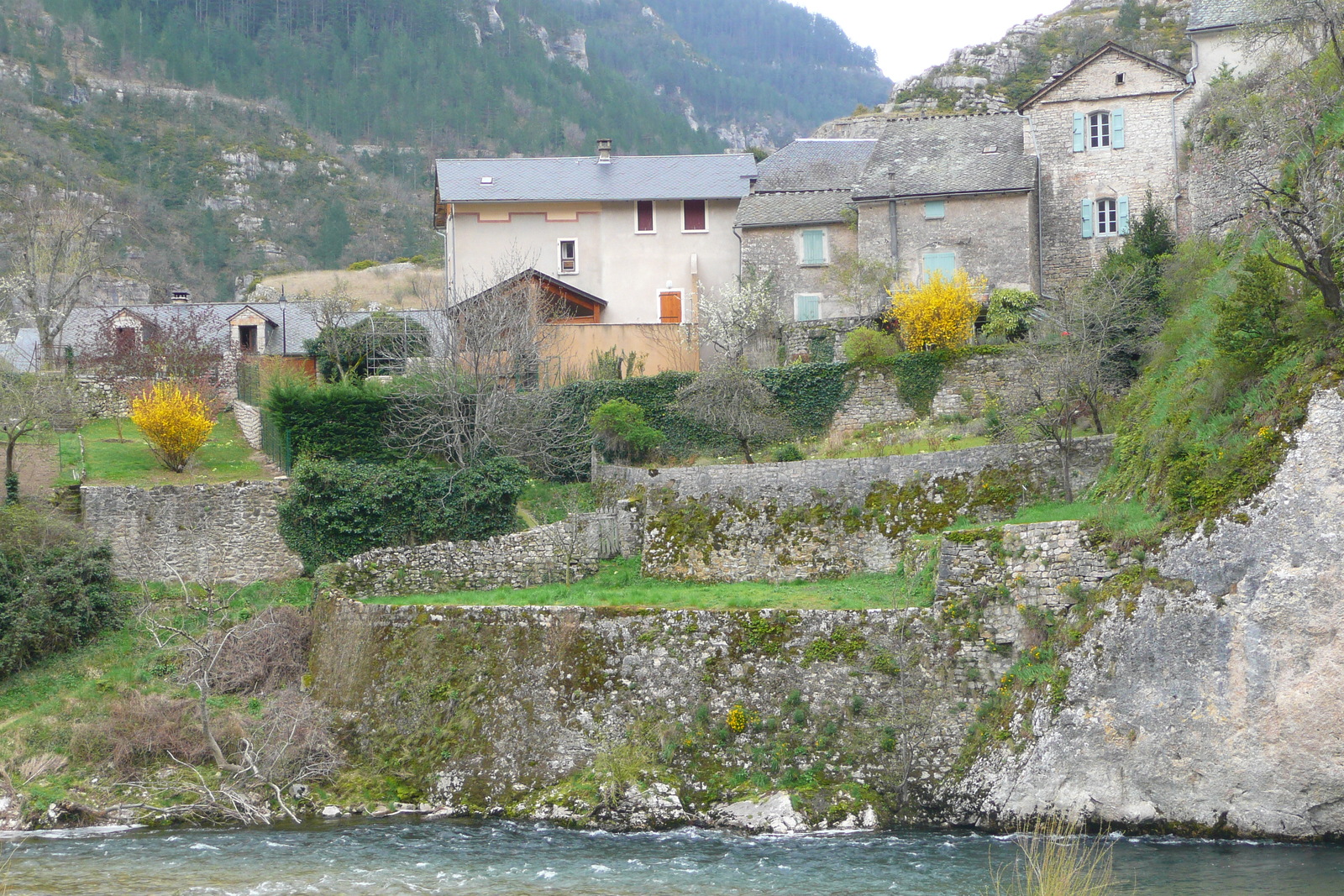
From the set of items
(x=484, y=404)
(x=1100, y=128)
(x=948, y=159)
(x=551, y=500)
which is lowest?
(x=551, y=500)

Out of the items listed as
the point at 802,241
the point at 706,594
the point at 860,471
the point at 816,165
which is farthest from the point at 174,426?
the point at 816,165

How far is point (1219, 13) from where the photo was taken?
1366 inches

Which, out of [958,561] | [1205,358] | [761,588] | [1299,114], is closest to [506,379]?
[761,588]

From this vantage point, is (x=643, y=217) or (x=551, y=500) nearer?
(x=551, y=500)

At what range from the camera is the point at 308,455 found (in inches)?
1167

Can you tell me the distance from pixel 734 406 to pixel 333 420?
10184mm

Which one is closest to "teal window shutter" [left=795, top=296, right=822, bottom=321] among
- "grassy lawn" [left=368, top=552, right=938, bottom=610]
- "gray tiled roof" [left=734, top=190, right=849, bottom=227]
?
"gray tiled roof" [left=734, top=190, right=849, bottom=227]

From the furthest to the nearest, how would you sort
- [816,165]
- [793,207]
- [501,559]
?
[816,165] < [793,207] < [501,559]

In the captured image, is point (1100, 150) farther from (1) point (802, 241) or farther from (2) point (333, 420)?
(2) point (333, 420)

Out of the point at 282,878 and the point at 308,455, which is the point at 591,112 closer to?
the point at 308,455

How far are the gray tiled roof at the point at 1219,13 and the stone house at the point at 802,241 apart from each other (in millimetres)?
10665

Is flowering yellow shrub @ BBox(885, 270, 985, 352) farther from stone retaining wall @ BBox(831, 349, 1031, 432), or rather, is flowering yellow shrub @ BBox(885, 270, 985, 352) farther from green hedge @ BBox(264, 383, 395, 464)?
green hedge @ BBox(264, 383, 395, 464)

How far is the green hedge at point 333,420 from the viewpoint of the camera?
30.0 meters

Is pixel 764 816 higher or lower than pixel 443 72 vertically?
lower
